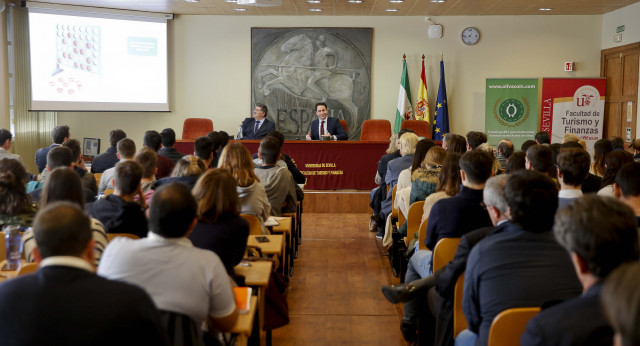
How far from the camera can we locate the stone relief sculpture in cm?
1127

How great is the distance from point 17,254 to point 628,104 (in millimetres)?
10048

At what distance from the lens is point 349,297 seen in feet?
16.8

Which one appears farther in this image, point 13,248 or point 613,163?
point 613,163

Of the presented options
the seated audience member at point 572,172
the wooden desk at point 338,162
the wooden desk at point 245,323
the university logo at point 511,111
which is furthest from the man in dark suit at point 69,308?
the university logo at point 511,111

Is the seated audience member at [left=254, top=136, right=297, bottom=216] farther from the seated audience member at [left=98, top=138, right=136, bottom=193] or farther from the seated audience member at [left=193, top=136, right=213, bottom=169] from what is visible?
the seated audience member at [left=98, top=138, right=136, bottom=193]

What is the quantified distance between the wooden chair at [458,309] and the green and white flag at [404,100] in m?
8.45

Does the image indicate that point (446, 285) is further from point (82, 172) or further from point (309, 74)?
point (309, 74)

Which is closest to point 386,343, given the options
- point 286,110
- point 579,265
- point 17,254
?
point 17,254

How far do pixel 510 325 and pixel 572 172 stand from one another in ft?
5.70

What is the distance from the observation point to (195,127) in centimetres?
1056

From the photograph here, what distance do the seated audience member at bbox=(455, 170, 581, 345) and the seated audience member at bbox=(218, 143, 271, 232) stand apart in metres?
2.17

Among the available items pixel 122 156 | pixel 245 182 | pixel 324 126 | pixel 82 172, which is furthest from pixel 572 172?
pixel 324 126

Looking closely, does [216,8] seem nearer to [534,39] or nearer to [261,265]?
Result: [534,39]

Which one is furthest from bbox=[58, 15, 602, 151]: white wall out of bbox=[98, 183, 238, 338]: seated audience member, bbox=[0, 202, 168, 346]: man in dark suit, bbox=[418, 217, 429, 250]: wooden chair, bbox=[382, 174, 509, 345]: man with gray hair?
bbox=[0, 202, 168, 346]: man in dark suit
